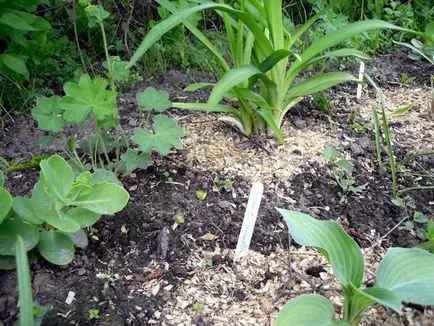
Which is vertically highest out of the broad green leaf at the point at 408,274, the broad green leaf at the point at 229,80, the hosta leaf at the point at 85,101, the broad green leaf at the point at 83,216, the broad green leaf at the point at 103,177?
the broad green leaf at the point at 229,80

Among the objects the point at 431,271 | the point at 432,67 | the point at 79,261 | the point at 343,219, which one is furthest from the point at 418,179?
the point at 79,261

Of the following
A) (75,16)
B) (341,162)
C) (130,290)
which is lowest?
(130,290)

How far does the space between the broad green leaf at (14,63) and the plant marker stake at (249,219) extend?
3.39ft

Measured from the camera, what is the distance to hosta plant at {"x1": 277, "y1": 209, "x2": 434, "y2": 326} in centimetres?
116

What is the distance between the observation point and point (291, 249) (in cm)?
151

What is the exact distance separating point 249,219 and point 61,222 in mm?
423

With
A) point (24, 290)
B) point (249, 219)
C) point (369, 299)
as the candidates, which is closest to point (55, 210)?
point (24, 290)

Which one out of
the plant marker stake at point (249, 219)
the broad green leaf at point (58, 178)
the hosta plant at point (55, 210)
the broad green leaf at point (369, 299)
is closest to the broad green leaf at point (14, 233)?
the hosta plant at point (55, 210)

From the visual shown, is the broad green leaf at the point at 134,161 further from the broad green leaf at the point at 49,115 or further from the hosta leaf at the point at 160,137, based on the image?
the broad green leaf at the point at 49,115

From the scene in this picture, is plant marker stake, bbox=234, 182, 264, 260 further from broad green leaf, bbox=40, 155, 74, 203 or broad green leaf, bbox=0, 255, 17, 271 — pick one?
broad green leaf, bbox=0, 255, 17, 271

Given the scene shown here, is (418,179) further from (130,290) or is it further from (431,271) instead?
(130,290)

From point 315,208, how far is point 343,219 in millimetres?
81

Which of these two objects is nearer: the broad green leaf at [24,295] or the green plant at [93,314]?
the broad green leaf at [24,295]

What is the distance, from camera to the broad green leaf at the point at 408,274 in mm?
1149
